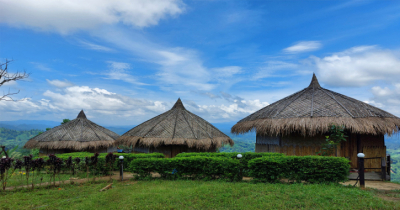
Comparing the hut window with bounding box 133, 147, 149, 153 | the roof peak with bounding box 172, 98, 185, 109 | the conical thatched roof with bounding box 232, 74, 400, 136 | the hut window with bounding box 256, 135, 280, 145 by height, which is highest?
the roof peak with bounding box 172, 98, 185, 109

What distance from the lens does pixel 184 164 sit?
8852mm

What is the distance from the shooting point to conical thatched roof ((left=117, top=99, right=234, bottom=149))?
13828 millimetres

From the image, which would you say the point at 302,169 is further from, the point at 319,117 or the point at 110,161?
the point at 110,161

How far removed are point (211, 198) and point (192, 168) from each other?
111 inches

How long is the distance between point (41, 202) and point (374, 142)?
13.6m

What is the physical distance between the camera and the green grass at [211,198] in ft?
18.5

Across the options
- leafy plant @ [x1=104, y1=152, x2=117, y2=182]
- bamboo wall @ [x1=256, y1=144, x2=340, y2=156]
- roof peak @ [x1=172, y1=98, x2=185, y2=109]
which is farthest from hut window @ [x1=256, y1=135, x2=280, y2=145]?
leafy plant @ [x1=104, y1=152, x2=117, y2=182]

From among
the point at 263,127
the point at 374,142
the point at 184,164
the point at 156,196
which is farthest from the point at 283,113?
the point at 156,196

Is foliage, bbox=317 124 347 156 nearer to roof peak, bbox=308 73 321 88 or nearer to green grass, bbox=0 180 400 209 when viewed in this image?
green grass, bbox=0 180 400 209

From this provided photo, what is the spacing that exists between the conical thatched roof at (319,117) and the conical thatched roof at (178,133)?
2.40 m

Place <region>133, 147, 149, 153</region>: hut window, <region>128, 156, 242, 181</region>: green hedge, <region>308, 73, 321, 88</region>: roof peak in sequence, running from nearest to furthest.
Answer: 1. <region>128, 156, 242, 181</region>: green hedge
2. <region>308, 73, 321, 88</region>: roof peak
3. <region>133, 147, 149, 153</region>: hut window

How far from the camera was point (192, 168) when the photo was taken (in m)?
8.86

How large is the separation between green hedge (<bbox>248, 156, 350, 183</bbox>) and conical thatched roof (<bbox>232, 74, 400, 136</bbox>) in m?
3.19

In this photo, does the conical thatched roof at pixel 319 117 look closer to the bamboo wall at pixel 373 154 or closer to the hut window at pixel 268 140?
the hut window at pixel 268 140
